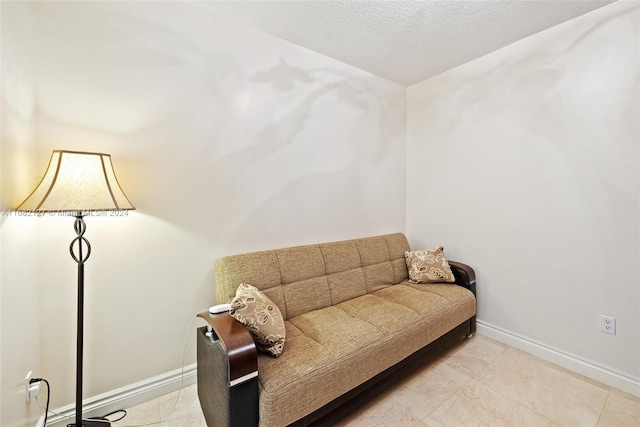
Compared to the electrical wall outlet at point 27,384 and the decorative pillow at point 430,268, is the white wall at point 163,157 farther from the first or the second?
the decorative pillow at point 430,268

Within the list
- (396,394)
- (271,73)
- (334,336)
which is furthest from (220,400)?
(271,73)

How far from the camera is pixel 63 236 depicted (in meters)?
1.56

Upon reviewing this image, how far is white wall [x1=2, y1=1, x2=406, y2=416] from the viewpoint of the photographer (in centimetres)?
154

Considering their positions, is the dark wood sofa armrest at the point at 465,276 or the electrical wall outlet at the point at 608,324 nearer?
the electrical wall outlet at the point at 608,324

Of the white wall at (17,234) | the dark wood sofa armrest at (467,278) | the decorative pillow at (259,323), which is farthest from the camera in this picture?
the dark wood sofa armrest at (467,278)

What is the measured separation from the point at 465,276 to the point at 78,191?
2.81m

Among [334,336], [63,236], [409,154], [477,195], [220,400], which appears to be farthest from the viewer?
[409,154]

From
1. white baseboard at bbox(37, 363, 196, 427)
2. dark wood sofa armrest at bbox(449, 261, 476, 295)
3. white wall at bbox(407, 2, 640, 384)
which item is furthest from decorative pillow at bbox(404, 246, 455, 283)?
white baseboard at bbox(37, 363, 196, 427)

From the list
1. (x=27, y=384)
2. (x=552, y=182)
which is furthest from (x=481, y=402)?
(x=27, y=384)

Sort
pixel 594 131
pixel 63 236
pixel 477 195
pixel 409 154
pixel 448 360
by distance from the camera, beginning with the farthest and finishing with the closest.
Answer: pixel 409 154
pixel 477 195
pixel 448 360
pixel 594 131
pixel 63 236

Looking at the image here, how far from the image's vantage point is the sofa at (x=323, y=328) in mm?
1299

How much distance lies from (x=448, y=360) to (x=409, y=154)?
2140mm

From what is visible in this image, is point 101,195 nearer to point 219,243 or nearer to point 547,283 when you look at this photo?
point 219,243

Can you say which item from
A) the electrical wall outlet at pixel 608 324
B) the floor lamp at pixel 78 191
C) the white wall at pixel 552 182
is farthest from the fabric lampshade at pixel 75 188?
the electrical wall outlet at pixel 608 324
